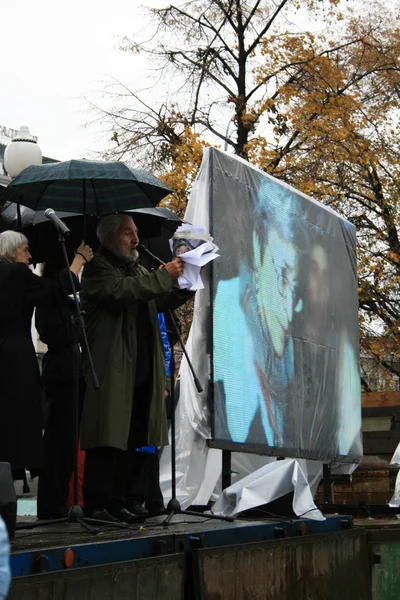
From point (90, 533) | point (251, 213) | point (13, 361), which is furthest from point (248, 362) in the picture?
point (90, 533)

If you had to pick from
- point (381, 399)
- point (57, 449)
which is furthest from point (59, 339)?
point (381, 399)

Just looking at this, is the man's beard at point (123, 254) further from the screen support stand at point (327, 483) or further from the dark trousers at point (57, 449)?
the screen support stand at point (327, 483)

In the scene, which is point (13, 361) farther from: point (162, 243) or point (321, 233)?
point (321, 233)

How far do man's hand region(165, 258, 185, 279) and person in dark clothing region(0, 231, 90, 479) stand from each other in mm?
486

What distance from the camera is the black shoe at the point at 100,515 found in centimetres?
467

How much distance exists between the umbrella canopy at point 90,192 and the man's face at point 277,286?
4.82 ft

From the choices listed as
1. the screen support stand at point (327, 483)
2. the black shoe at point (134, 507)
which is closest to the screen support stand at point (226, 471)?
the black shoe at point (134, 507)

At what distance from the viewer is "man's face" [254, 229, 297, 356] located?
6.93 m

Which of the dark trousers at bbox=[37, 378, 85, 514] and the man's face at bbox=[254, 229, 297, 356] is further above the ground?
the man's face at bbox=[254, 229, 297, 356]

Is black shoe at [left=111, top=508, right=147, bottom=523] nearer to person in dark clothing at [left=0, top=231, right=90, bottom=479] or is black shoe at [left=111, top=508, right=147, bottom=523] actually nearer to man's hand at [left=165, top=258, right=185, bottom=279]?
person in dark clothing at [left=0, top=231, right=90, bottom=479]

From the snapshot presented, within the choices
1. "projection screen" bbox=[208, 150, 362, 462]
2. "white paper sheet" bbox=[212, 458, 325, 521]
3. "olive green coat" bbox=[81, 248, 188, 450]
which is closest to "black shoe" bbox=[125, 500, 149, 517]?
"olive green coat" bbox=[81, 248, 188, 450]

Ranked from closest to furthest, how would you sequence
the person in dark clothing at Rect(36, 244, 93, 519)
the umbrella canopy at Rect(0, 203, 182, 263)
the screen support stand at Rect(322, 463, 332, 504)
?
1. the person in dark clothing at Rect(36, 244, 93, 519)
2. the umbrella canopy at Rect(0, 203, 182, 263)
3. the screen support stand at Rect(322, 463, 332, 504)

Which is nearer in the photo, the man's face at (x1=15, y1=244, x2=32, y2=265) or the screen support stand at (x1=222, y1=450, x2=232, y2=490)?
the man's face at (x1=15, y1=244, x2=32, y2=265)

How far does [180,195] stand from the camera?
16469mm
